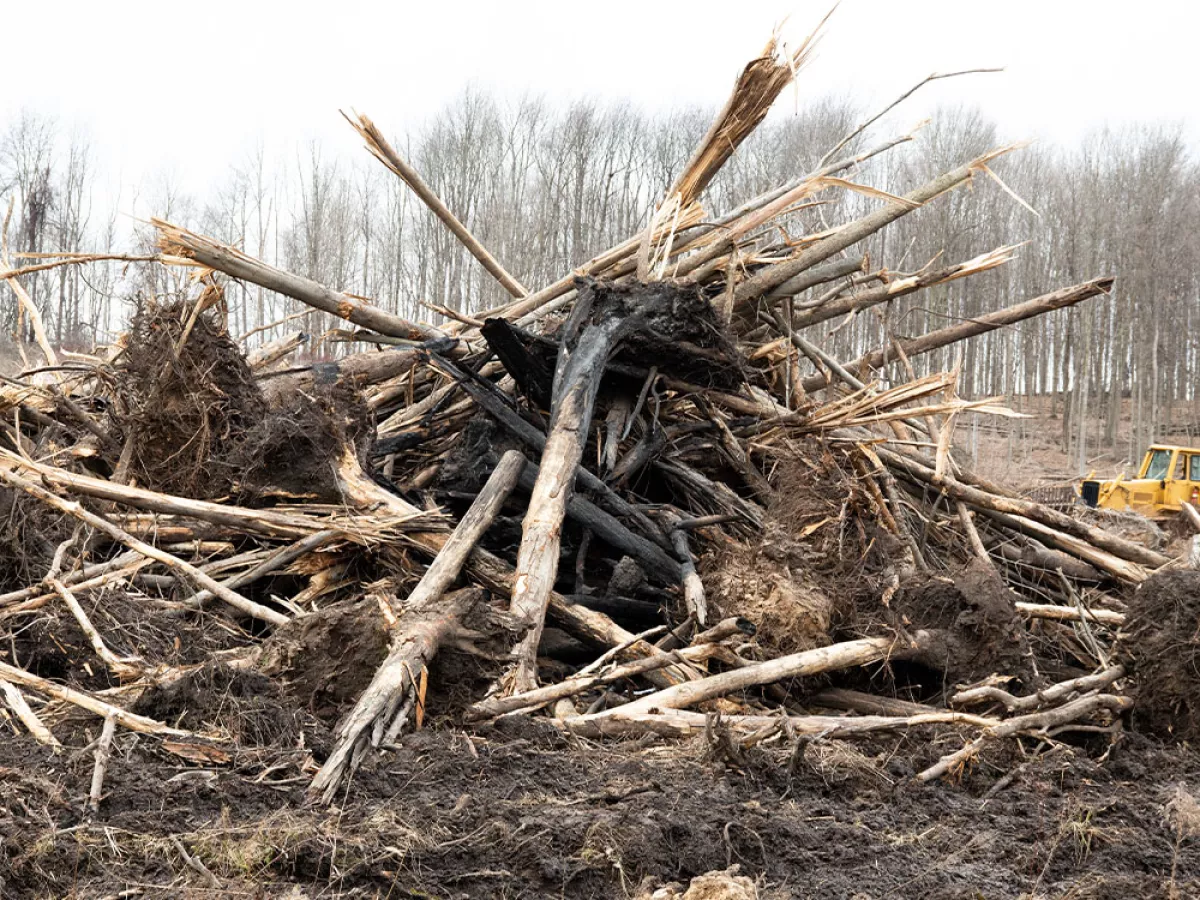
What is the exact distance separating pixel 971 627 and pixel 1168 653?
2.72 feet

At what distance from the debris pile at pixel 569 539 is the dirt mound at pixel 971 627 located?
0.06 feet

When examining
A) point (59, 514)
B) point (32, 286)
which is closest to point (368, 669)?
point (59, 514)

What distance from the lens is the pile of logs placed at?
4.37 m

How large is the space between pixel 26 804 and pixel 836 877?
2255 millimetres

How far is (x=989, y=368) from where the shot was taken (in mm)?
38812

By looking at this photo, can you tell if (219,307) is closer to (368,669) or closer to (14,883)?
(368,669)

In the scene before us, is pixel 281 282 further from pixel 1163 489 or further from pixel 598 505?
pixel 1163 489

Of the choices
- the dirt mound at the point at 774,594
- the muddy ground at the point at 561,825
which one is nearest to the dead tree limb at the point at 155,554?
the muddy ground at the point at 561,825

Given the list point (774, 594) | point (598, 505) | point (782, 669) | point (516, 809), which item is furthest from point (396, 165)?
point (516, 809)

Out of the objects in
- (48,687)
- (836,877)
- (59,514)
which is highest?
(59,514)

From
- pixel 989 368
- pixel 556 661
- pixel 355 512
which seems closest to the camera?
pixel 556 661

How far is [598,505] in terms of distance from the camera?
5.70 m

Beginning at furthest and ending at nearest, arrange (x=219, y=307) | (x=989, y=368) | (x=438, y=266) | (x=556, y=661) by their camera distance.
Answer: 1. (x=989, y=368)
2. (x=438, y=266)
3. (x=219, y=307)
4. (x=556, y=661)

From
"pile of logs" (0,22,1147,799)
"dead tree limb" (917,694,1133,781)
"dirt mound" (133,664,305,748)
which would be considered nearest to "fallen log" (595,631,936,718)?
"pile of logs" (0,22,1147,799)
